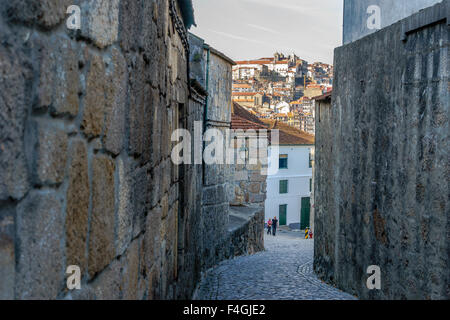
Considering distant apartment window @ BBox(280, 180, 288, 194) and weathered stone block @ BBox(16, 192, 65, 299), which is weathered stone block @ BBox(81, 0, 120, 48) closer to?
weathered stone block @ BBox(16, 192, 65, 299)

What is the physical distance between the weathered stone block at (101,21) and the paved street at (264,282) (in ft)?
19.8

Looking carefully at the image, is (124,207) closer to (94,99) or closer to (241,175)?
(94,99)

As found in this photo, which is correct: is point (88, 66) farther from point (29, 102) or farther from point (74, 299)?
point (74, 299)

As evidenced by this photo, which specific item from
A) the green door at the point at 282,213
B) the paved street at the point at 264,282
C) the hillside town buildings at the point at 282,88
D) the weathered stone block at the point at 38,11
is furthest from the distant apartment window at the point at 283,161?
the weathered stone block at the point at 38,11

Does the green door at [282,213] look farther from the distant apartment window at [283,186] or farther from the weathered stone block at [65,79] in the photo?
the weathered stone block at [65,79]

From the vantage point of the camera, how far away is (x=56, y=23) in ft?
4.33

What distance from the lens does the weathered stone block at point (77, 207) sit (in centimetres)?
149

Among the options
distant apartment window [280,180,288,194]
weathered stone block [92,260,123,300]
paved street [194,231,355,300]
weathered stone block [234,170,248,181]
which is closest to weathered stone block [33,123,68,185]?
weathered stone block [92,260,123,300]

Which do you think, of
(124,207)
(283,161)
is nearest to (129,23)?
(124,207)

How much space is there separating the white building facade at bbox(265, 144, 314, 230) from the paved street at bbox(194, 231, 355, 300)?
20753 mm

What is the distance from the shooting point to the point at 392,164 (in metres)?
6.28

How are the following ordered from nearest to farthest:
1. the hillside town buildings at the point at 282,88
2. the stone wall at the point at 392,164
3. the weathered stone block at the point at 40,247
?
the weathered stone block at the point at 40,247 < the stone wall at the point at 392,164 < the hillside town buildings at the point at 282,88

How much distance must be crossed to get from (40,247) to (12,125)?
1.11 ft

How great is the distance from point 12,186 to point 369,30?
740 centimetres
